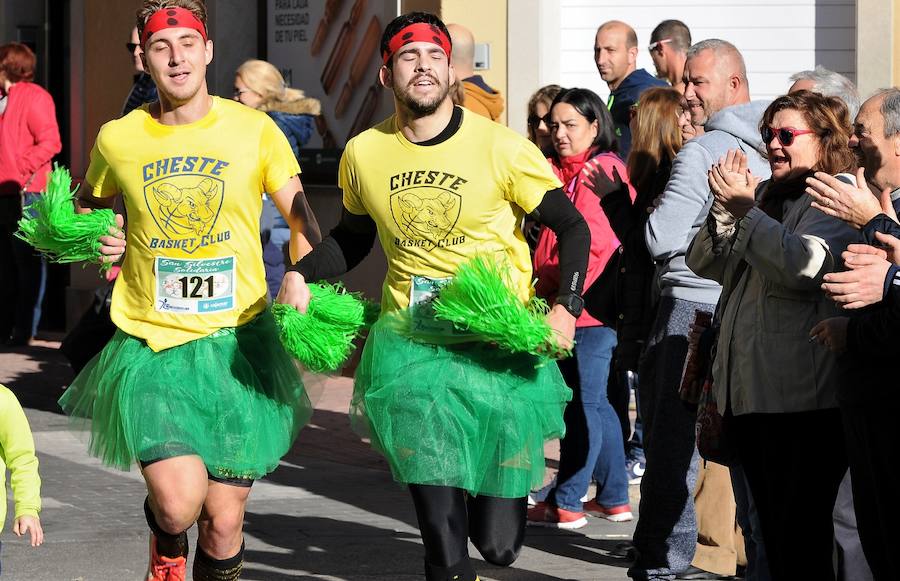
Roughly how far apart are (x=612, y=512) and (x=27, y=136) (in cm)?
826

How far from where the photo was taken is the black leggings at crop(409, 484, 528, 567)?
17.7 feet

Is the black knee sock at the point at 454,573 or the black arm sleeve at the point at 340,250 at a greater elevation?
the black arm sleeve at the point at 340,250

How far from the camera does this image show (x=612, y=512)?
8.11m

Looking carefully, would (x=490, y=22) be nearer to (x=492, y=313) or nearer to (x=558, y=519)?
(x=558, y=519)

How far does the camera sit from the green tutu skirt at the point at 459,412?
5.52 m

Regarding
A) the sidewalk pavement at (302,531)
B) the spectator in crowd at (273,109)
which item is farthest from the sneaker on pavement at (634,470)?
the spectator in crowd at (273,109)

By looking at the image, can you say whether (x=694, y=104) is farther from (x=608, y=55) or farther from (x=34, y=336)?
(x=34, y=336)

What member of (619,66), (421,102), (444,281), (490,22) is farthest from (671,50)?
(444,281)

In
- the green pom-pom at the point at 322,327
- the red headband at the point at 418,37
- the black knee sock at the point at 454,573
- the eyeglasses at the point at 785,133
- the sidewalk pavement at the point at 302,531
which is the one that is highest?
the red headband at the point at 418,37

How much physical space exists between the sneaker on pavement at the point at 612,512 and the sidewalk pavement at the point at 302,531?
79mm

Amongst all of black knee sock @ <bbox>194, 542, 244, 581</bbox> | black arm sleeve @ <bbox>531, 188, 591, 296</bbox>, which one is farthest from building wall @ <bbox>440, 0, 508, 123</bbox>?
black knee sock @ <bbox>194, 542, 244, 581</bbox>

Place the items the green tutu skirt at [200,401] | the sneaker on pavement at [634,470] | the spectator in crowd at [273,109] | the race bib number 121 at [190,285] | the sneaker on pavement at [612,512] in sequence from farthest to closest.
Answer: the spectator in crowd at [273,109], the sneaker on pavement at [634,470], the sneaker on pavement at [612,512], the race bib number 121 at [190,285], the green tutu skirt at [200,401]

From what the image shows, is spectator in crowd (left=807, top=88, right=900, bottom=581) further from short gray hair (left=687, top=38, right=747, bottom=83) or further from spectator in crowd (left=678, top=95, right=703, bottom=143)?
spectator in crowd (left=678, top=95, right=703, bottom=143)

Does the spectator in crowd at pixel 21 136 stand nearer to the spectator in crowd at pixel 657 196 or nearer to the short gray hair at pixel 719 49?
the spectator in crowd at pixel 657 196
